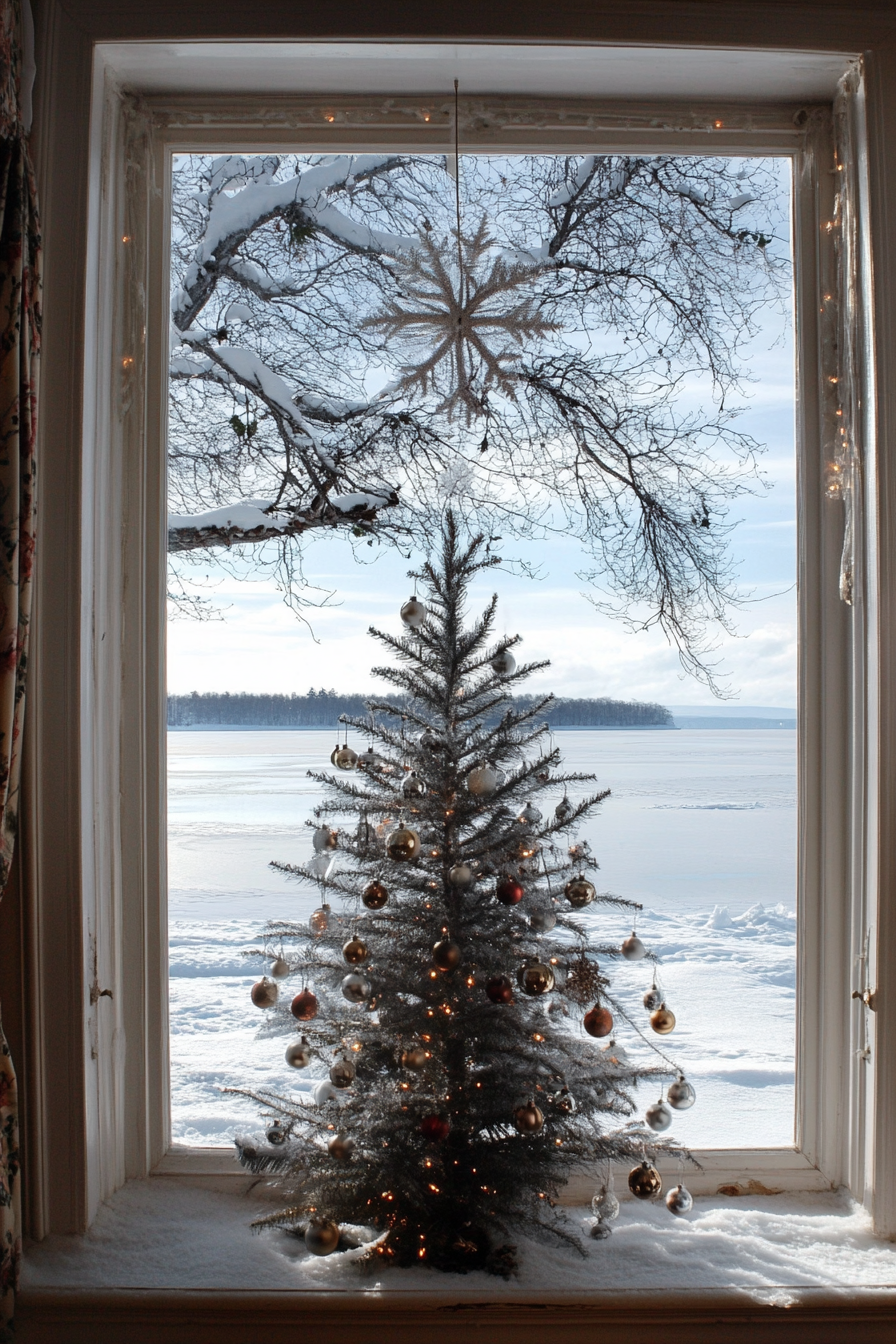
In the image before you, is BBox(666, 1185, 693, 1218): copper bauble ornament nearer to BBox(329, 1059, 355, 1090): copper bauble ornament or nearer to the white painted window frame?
the white painted window frame

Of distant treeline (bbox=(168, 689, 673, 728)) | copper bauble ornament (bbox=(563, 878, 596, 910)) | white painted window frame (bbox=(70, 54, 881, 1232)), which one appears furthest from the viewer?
distant treeline (bbox=(168, 689, 673, 728))

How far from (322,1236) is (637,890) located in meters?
0.83

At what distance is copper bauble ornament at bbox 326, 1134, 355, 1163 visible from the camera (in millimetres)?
1347

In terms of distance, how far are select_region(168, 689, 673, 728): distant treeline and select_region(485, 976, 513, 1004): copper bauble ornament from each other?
1.77 ft

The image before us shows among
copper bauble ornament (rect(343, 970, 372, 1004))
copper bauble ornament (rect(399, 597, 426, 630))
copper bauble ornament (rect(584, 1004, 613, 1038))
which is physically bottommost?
copper bauble ornament (rect(584, 1004, 613, 1038))

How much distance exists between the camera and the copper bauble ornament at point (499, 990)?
4.36 ft

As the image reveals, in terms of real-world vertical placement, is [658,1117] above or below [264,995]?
below

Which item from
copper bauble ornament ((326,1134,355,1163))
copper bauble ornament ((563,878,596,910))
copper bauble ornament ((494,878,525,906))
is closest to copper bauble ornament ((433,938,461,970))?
copper bauble ornament ((494,878,525,906))

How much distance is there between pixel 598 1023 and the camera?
138 centimetres

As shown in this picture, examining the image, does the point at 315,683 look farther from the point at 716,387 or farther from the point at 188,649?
the point at 716,387

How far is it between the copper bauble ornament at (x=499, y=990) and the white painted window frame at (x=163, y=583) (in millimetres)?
558

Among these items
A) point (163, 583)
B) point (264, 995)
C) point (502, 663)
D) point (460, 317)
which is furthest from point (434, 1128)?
point (460, 317)

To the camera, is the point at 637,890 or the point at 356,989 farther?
the point at 637,890

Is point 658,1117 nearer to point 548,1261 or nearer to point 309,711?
point 548,1261
